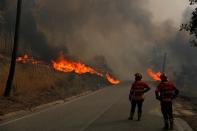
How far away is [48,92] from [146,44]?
49.4m

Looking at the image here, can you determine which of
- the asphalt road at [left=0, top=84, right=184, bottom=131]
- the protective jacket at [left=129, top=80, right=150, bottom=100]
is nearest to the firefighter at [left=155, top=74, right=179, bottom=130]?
the asphalt road at [left=0, top=84, right=184, bottom=131]

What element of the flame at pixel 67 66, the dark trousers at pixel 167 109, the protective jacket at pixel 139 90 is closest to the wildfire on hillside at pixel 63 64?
the flame at pixel 67 66

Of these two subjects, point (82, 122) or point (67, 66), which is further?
point (67, 66)

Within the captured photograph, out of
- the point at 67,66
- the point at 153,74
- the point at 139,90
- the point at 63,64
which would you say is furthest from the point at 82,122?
the point at 153,74

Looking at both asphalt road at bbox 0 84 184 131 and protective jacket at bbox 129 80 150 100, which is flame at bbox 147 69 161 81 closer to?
asphalt road at bbox 0 84 184 131

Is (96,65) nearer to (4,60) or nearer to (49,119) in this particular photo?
(4,60)

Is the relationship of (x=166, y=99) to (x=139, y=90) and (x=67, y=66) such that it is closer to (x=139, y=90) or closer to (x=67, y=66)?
(x=139, y=90)

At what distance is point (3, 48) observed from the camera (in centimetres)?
4647

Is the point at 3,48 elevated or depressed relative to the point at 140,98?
elevated

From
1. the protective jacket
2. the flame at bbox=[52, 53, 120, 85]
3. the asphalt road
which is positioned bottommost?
the asphalt road

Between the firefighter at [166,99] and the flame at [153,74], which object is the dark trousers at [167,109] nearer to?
the firefighter at [166,99]

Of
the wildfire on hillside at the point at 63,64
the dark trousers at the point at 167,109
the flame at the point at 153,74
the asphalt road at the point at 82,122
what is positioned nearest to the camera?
the asphalt road at the point at 82,122

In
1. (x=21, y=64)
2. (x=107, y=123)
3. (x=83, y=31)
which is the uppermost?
(x=83, y=31)

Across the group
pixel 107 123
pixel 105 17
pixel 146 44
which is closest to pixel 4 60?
pixel 105 17
